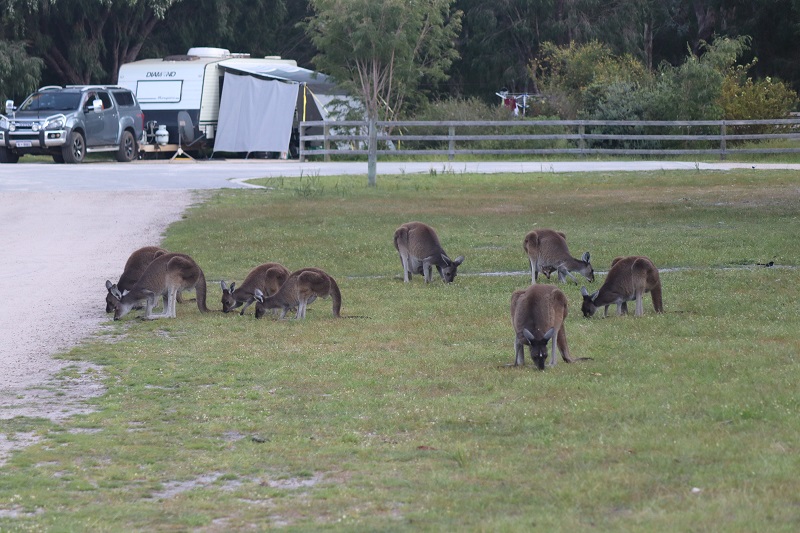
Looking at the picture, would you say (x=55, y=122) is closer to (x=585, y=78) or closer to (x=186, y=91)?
(x=186, y=91)

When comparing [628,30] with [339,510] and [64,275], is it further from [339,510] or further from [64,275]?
[339,510]

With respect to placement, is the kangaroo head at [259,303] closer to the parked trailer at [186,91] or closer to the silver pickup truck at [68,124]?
the silver pickup truck at [68,124]

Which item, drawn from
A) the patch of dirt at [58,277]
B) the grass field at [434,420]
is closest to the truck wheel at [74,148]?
the patch of dirt at [58,277]

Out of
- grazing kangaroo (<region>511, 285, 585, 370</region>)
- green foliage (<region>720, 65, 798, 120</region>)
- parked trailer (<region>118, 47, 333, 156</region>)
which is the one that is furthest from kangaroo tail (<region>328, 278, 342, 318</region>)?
parked trailer (<region>118, 47, 333, 156</region>)

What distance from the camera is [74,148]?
120ft

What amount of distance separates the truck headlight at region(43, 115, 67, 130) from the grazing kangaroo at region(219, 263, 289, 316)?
2587 centimetres

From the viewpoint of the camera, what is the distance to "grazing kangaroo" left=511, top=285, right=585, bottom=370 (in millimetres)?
8578

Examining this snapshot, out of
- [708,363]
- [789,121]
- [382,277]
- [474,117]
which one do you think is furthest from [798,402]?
[474,117]

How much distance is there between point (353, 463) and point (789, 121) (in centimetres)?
3314

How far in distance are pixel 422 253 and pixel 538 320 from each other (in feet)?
15.1

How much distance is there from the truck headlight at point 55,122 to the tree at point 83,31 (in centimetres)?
947

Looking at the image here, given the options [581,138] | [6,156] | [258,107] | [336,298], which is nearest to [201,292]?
[336,298]

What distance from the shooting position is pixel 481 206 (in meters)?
22.8

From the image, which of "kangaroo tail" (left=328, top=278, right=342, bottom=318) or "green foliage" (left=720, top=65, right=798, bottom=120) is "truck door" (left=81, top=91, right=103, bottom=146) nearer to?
"green foliage" (left=720, top=65, right=798, bottom=120)
